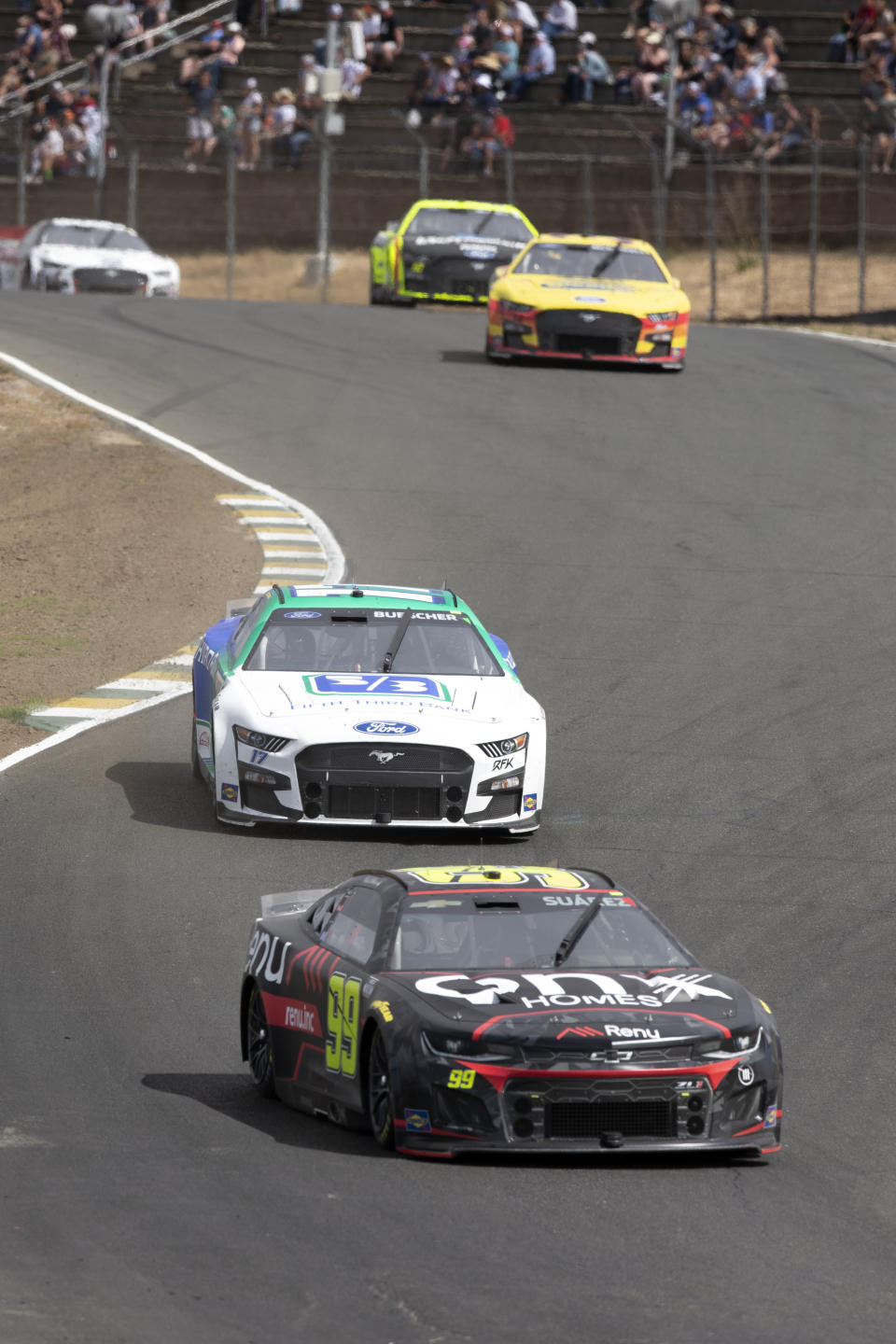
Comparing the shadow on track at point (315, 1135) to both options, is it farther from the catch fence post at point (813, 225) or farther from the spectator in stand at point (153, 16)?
the spectator in stand at point (153, 16)

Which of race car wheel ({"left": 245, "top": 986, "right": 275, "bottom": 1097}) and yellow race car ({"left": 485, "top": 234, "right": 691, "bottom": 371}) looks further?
yellow race car ({"left": 485, "top": 234, "right": 691, "bottom": 371})

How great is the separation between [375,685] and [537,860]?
5.24 ft

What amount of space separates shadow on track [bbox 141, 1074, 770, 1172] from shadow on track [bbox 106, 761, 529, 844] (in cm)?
414

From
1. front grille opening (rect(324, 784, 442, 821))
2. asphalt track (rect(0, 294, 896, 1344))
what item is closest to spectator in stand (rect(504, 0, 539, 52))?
asphalt track (rect(0, 294, 896, 1344))

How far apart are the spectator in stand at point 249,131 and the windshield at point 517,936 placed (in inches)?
1340

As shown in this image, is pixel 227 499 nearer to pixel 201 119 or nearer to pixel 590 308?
pixel 590 308

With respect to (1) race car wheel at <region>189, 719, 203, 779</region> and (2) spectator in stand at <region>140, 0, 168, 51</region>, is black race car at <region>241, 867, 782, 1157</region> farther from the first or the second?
(2) spectator in stand at <region>140, 0, 168, 51</region>

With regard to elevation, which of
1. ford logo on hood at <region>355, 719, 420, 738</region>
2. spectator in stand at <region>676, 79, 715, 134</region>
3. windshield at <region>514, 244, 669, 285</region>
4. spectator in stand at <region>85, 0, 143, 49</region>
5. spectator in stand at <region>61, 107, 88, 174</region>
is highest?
spectator in stand at <region>85, 0, 143, 49</region>

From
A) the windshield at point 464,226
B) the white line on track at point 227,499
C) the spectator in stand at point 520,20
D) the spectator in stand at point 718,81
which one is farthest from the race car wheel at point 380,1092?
the spectator in stand at point 520,20

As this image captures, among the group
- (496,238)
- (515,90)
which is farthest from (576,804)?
(515,90)

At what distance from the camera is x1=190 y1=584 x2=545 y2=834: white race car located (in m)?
13.1

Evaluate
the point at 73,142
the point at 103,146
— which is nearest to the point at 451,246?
the point at 103,146

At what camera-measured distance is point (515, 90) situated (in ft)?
138

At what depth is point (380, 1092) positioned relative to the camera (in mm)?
8180
